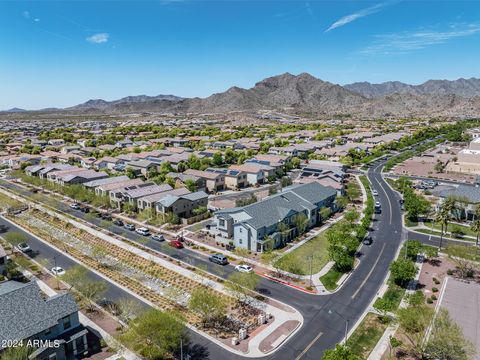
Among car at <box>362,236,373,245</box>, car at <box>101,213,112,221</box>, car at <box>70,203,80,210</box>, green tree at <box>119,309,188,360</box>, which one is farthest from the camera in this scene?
car at <box>70,203,80,210</box>

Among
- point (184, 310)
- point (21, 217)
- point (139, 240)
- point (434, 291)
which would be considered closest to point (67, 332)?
point (184, 310)

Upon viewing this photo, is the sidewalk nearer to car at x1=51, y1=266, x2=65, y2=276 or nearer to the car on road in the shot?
the car on road

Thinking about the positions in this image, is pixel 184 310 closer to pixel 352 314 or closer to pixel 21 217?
pixel 352 314

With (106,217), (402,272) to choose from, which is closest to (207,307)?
(402,272)

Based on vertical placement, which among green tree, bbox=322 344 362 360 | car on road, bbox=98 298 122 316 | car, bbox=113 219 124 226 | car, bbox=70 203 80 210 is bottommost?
car on road, bbox=98 298 122 316

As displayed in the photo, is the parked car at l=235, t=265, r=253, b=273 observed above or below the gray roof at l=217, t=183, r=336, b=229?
below

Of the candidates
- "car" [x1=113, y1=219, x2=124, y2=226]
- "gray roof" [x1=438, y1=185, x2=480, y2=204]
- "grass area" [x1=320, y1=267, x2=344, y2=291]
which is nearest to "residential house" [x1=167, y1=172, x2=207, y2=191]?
"car" [x1=113, y1=219, x2=124, y2=226]
